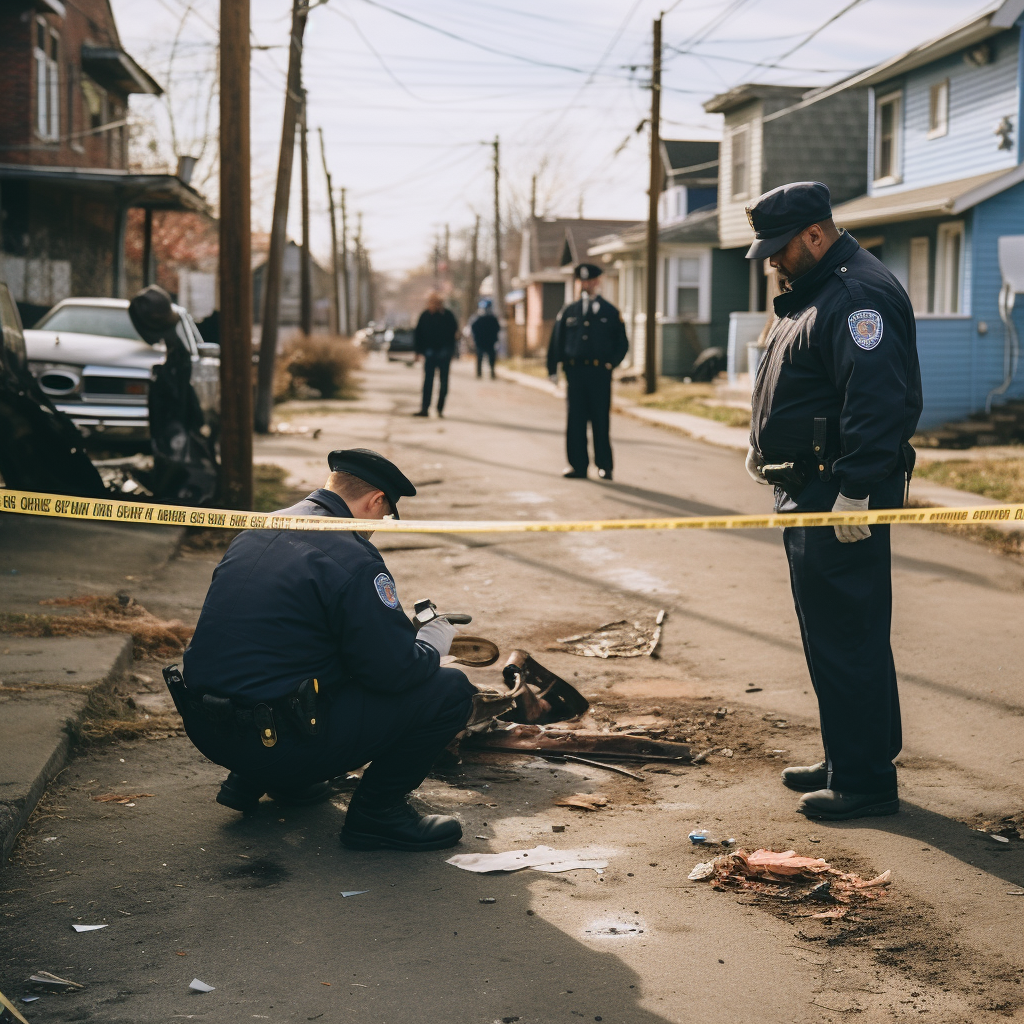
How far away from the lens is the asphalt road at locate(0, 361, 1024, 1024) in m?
3.11

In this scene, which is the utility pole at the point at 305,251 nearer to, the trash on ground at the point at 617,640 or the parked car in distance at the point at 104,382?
the parked car in distance at the point at 104,382

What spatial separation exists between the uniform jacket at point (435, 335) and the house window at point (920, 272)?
8.07 meters

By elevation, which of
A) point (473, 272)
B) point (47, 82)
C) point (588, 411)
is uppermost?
point (473, 272)

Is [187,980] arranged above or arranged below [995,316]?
below

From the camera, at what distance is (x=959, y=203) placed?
1889cm

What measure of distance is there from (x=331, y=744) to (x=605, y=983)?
1168 mm

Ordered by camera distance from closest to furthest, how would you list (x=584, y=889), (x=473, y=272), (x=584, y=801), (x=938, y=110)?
(x=584, y=889) < (x=584, y=801) < (x=938, y=110) < (x=473, y=272)

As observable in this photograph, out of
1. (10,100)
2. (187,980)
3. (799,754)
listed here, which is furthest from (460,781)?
(10,100)

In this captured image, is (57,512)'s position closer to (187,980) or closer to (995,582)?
(187,980)

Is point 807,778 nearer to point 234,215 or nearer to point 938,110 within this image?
point 234,215

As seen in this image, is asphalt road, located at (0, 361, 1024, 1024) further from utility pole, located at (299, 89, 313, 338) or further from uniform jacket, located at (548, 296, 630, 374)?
utility pole, located at (299, 89, 313, 338)

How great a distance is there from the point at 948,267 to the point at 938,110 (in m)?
2.99

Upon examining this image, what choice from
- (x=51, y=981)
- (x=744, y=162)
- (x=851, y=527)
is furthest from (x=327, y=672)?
(x=744, y=162)

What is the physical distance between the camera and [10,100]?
22.4 m
